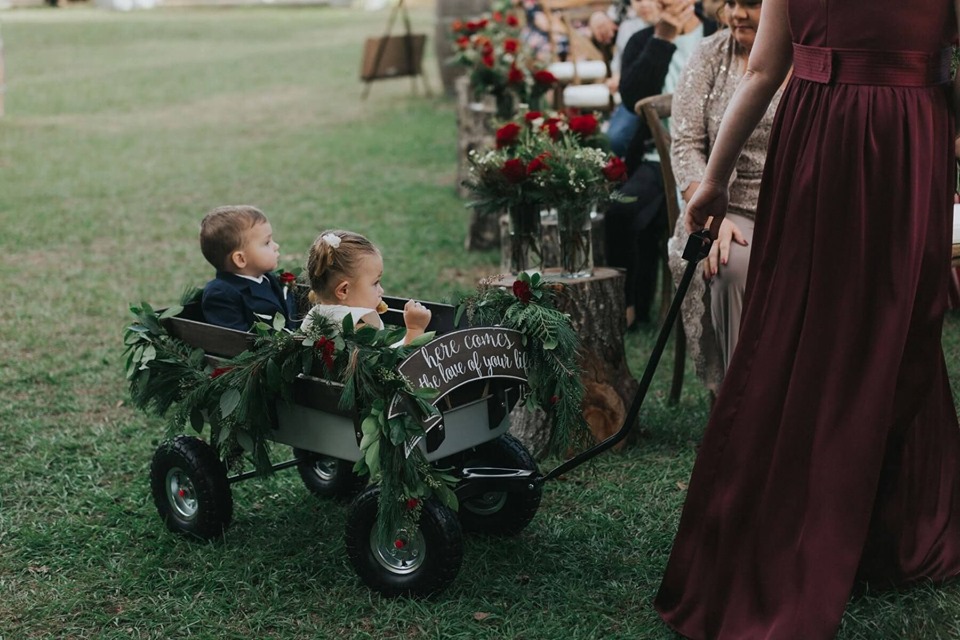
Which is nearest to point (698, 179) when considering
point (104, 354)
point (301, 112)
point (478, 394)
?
point (478, 394)

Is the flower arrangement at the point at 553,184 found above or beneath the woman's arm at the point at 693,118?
beneath

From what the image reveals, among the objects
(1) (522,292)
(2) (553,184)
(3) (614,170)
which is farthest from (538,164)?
(1) (522,292)

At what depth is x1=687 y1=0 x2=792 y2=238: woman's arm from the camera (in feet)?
9.74

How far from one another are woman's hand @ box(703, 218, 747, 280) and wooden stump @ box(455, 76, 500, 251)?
3.04 m

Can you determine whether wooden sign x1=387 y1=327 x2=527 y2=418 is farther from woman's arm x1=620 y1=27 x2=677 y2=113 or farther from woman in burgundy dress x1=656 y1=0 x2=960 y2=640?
woman's arm x1=620 y1=27 x2=677 y2=113

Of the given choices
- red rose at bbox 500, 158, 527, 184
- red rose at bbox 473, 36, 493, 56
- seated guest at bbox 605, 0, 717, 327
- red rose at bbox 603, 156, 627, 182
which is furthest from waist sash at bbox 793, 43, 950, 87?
red rose at bbox 473, 36, 493, 56

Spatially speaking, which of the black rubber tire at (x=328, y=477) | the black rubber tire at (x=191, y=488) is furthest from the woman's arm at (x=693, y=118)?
the black rubber tire at (x=191, y=488)

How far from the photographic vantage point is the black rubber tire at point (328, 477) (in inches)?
155

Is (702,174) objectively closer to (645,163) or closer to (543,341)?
(543,341)

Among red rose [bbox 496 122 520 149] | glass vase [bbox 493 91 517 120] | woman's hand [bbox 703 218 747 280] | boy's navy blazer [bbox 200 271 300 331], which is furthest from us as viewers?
glass vase [bbox 493 91 517 120]

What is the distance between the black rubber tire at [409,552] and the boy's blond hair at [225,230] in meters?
0.94

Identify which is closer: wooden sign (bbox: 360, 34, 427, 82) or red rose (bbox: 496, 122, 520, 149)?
red rose (bbox: 496, 122, 520, 149)

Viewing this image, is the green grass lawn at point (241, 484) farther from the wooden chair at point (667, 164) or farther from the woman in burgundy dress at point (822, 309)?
the woman in burgundy dress at point (822, 309)

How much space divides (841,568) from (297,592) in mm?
1463
